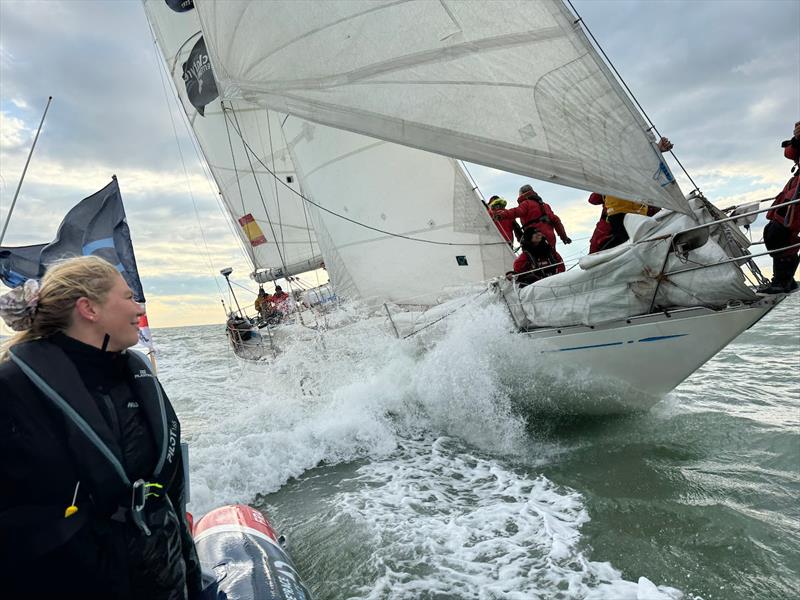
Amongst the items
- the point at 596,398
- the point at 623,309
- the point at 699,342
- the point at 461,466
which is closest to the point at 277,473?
the point at 461,466

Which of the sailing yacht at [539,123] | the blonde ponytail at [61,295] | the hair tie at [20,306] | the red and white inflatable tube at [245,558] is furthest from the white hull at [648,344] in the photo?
the hair tie at [20,306]

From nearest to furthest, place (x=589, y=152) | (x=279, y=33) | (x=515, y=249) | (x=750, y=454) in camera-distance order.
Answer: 1. (x=589, y=152)
2. (x=750, y=454)
3. (x=279, y=33)
4. (x=515, y=249)

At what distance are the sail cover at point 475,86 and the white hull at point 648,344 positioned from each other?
807 mm

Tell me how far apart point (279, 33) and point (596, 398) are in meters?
4.47

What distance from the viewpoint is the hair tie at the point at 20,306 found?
1067 mm

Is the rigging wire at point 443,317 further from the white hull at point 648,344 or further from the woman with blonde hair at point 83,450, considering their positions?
the woman with blonde hair at point 83,450

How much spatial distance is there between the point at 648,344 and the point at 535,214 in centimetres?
220

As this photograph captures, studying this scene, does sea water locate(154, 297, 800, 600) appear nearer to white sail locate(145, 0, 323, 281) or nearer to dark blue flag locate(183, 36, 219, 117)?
white sail locate(145, 0, 323, 281)

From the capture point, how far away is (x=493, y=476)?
355 cm

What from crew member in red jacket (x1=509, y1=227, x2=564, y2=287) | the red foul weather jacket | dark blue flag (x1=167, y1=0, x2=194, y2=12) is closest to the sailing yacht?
crew member in red jacket (x1=509, y1=227, x2=564, y2=287)

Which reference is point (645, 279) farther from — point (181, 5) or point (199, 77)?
point (181, 5)

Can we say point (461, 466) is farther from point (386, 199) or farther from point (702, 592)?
point (386, 199)

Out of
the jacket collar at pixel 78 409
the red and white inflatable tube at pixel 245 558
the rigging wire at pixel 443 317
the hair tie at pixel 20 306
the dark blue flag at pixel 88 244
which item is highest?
the dark blue flag at pixel 88 244

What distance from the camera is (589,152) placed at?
326 cm
